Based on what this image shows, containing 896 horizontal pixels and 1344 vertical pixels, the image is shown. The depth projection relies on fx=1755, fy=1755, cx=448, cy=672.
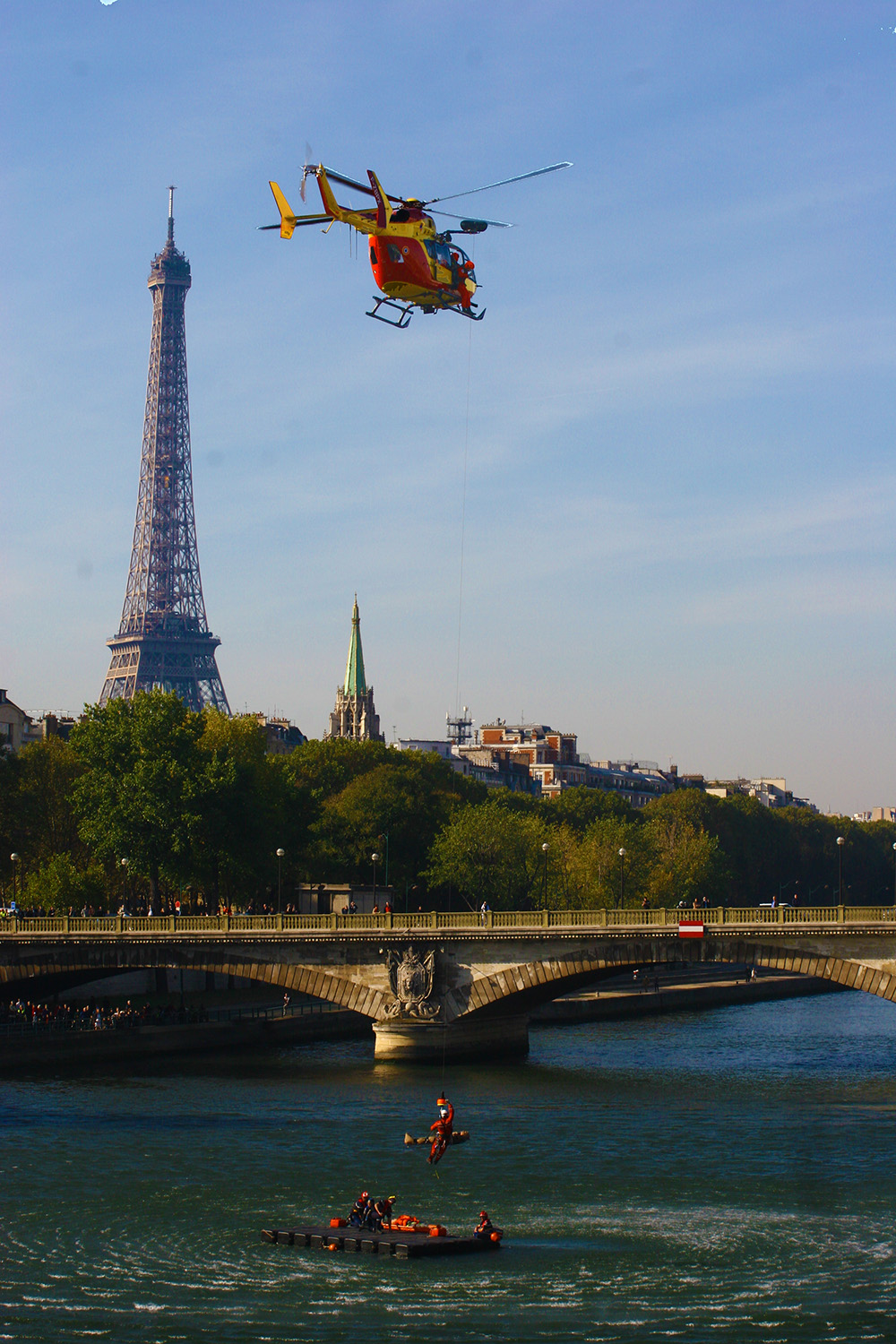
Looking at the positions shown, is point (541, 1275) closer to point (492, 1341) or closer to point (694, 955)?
point (492, 1341)

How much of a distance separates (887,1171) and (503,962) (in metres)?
24.0

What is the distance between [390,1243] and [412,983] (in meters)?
31.8

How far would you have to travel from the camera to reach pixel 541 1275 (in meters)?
36.1

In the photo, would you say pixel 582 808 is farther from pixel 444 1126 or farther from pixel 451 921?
pixel 444 1126

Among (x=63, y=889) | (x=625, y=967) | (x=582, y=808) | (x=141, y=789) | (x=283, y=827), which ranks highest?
(x=582, y=808)

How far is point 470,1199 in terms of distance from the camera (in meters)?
43.6

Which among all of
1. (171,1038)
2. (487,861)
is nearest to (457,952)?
(171,1038)

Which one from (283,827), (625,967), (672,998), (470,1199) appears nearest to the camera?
(470,1199)

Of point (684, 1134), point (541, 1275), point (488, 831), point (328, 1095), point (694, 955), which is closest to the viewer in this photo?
point (541, 1275)

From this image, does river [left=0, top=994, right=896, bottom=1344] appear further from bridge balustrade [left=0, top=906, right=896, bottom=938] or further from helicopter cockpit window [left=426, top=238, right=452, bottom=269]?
helicopter cockpit window [left=426, top=238, right=452, bottom=269]

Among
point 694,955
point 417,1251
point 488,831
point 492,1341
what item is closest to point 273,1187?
point 417,1251

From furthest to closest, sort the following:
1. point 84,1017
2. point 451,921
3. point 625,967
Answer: point 84,1017
point 451,921
point 625,967

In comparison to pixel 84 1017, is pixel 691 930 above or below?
above

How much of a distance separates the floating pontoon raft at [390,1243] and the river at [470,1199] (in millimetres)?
406
